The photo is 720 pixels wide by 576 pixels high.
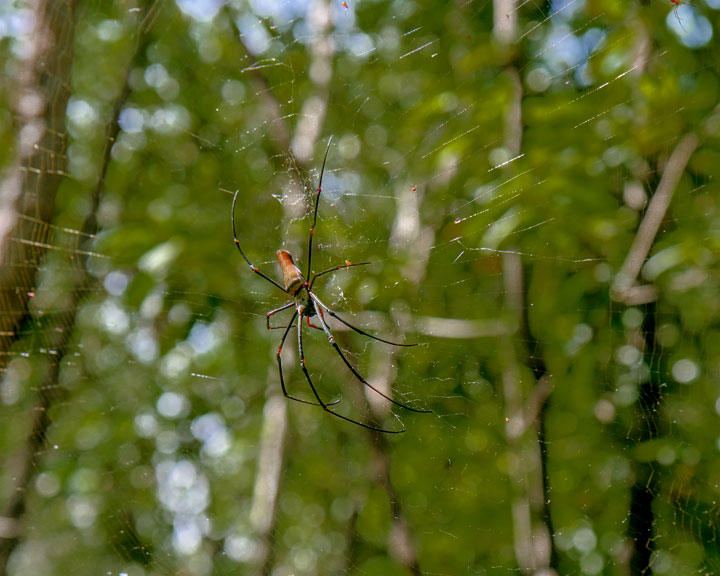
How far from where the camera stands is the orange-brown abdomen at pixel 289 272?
230cm

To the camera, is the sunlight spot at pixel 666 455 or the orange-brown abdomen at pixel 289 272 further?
the sunlight spot at pixel 666 455

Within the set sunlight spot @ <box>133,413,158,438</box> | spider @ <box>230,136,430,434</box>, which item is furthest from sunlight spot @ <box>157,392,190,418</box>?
spider @ <box>230,136,430,434</box>

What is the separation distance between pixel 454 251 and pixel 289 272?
845 millimetres

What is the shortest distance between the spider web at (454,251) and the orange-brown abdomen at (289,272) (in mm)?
266

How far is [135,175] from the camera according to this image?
4828 mm

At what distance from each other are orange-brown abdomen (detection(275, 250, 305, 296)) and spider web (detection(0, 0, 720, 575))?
266mm

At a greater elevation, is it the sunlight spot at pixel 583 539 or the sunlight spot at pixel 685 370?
the sunlight spot at pixel 685 370

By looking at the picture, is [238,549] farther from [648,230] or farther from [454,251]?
[648,230]

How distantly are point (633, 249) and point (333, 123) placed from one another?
1742 mm

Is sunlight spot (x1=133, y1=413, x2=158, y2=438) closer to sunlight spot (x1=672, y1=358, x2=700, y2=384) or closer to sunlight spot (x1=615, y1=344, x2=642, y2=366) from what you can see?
sunlight spot (x1=615, y1=344, x2=642, y2=366)

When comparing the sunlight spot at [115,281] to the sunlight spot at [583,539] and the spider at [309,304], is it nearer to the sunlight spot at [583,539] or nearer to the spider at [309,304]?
the spider at [309,304]

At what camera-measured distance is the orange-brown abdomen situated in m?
2.30

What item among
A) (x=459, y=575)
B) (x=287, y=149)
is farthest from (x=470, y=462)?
(x=287, y=149)

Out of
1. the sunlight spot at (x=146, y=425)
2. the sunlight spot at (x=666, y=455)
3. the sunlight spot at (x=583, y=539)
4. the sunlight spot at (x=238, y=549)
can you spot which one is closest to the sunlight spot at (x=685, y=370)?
the sunlight spot at (x=666, y=455)
